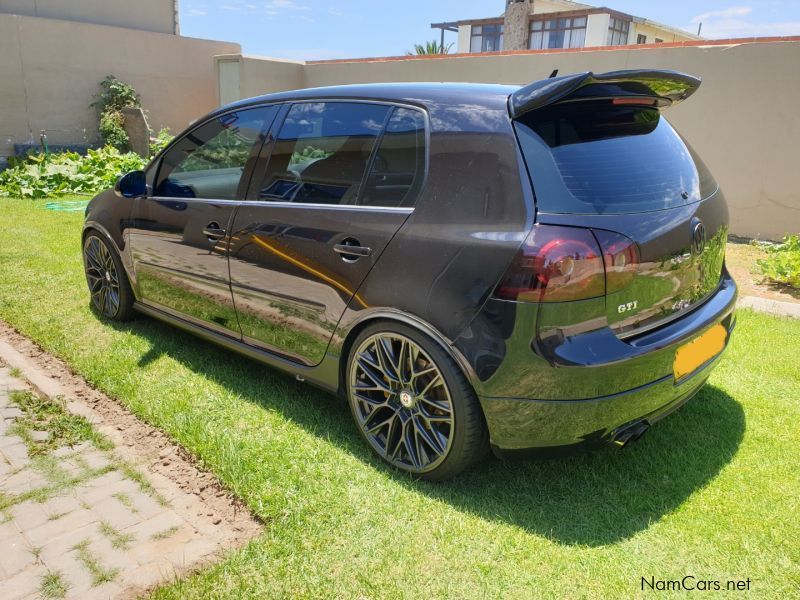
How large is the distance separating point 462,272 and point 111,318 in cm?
342

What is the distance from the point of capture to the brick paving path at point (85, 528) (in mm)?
2326

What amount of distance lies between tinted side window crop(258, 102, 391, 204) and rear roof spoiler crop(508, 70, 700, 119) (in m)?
0.74

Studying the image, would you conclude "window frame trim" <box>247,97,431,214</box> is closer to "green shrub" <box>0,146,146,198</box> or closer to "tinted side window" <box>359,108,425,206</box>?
"tinted side window" <box>359,108,425,206</box>

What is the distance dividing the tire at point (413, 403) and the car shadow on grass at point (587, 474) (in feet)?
0.42

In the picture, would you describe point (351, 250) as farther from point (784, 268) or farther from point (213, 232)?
point (784, 268)

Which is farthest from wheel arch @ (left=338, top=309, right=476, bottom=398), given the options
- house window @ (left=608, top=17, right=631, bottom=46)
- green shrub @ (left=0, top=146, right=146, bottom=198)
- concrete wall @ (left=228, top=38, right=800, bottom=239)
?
house window @ (left=608, top=17, right=631, bottom=46)

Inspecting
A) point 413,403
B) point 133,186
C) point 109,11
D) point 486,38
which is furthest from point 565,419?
point 486,38

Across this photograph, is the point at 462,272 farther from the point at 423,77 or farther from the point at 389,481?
the point at 423,77

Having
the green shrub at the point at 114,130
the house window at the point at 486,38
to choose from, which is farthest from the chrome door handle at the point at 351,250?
the house window at the point at 486,38

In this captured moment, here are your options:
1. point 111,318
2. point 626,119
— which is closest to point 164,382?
point 111,318

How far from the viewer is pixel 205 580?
90.4 inches

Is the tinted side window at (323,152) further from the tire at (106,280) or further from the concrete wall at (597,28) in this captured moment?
the concrete wall at (597,28)

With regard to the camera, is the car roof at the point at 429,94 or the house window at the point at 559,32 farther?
the house window at the point at 559,32

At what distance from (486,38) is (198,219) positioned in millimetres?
40527
